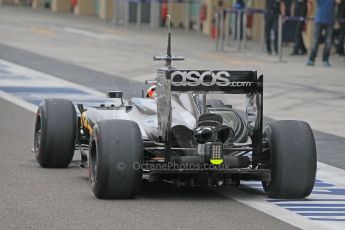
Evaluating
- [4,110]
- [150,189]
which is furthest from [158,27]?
[150,189]

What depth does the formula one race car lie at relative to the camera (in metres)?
10.8

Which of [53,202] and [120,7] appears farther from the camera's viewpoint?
Result: [120,7]

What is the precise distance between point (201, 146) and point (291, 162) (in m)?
0.76

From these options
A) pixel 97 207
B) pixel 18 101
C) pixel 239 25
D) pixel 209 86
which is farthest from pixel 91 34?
pixel 97 207

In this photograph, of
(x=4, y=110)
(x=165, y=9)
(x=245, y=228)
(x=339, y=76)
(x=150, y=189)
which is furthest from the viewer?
(x=165, y=9)

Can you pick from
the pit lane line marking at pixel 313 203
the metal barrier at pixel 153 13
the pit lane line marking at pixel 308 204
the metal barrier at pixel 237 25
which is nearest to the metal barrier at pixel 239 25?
the metal barrier at pixel 237 25

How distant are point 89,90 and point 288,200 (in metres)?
11.8

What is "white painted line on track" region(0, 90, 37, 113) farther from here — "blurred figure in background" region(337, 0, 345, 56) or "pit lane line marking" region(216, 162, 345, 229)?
"blurred figure in background" region(337, 0, 345, 56)

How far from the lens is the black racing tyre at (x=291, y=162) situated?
11008 millimetres

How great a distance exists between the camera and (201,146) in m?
10.9

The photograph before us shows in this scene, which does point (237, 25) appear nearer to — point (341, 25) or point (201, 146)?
point (341, 25)

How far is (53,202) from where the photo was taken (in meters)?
10.8

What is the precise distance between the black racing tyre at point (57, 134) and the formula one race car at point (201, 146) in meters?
1.14

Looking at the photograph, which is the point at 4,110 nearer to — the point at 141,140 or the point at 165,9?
the point at 141,140
